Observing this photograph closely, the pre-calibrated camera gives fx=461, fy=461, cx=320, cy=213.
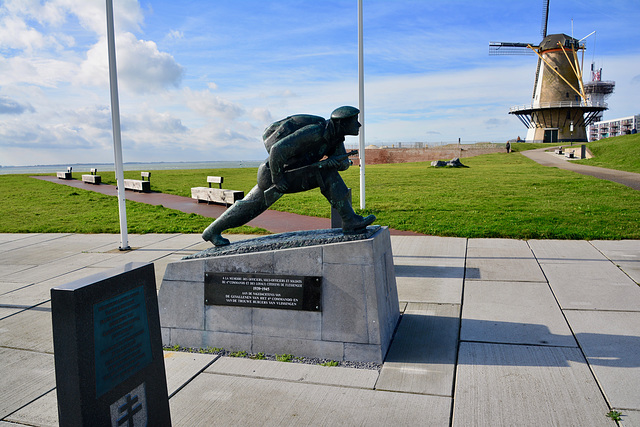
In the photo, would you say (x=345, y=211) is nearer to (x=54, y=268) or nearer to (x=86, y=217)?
(x=54, y=268)

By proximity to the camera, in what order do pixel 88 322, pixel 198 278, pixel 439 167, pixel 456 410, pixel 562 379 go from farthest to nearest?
pixel 439 167 → pixel 198 278 → pixel 562 379 → pixel 456 410 → pixel 88 322

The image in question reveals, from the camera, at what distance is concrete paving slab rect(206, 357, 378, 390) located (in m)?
3.92

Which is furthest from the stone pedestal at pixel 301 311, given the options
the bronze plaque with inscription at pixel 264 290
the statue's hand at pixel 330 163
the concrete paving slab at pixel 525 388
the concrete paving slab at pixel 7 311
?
the concrete paving slab at pixel 7 311

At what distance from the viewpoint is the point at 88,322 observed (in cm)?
248

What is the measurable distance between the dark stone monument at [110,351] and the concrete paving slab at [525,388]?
6.88 feet

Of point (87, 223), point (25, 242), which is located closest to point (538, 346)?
point (25, 242)

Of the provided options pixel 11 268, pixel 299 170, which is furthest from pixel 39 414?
pixel 11 268

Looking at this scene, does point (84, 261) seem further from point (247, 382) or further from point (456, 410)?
point (456, 410)

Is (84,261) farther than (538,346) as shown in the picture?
Yes

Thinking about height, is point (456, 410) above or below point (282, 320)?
below

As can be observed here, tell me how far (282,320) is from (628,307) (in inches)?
161

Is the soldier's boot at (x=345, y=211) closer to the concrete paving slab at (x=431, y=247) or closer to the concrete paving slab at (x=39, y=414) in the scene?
the concrete paving slab at (x=39, y=414)

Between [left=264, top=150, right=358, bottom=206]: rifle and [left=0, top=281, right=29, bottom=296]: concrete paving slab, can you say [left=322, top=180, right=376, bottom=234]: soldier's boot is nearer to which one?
[left=264, top=150, right=358, bottom=206]: rifle

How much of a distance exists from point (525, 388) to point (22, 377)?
4.34m
